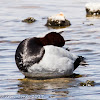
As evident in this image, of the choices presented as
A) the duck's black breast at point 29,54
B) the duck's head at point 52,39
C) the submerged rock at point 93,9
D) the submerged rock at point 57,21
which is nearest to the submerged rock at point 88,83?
the duck's black breast at point 29,54

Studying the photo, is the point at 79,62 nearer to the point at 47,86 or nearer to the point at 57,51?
the point at 57,51

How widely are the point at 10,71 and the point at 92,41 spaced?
4.08m

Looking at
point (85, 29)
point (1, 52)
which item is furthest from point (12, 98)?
point (85, 29)

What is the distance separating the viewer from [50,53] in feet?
29.6

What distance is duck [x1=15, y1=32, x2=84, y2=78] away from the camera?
8.98 metres

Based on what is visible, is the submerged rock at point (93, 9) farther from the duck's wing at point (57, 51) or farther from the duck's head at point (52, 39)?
the duck's wing at point (57, 51)

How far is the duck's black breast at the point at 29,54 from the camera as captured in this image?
904cm

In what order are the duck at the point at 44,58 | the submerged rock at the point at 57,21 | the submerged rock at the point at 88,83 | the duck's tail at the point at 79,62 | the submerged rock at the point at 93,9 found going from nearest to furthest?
the submerged rock at the point at 88,83
the duck at the point at 44,58
the duck's tail at the point at 79,62
the submerged rock at the point at 57,21
the submerged rock at the point at 93,9

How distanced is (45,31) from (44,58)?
21.5ft

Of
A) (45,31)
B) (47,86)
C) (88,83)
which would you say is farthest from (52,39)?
(45,31)

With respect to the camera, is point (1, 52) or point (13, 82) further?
point (1, 52)

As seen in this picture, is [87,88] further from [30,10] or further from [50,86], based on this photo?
[30,10]

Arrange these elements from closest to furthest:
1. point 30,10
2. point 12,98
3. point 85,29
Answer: point 12,98, point 85,29, point 30,10

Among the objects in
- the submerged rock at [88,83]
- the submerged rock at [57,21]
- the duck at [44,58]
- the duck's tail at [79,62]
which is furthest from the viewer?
the submerged rock at [57,21]
